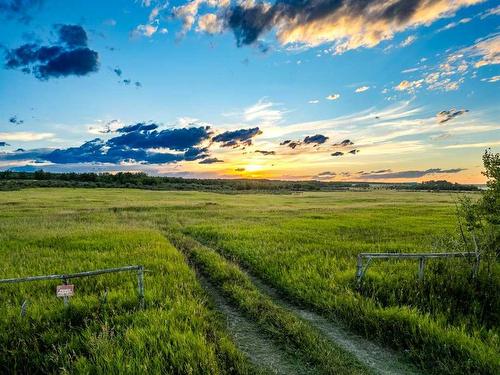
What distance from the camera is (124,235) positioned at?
22.8 metres

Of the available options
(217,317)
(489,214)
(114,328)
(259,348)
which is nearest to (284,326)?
(259,348)

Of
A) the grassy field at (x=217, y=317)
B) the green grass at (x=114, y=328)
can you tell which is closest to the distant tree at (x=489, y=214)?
the grassy field at (x=217, y=317)

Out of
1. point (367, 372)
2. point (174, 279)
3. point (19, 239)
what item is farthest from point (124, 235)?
point (367, 372)

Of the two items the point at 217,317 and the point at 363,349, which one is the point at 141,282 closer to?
the point at 217,317

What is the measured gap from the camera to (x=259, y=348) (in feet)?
26.9

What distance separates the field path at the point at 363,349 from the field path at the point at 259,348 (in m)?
1.47

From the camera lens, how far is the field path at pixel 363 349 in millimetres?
7523

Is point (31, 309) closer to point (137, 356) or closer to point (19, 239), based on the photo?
point (137, 356)

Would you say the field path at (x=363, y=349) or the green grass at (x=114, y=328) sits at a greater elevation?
the green grass at (x=114, y=328)

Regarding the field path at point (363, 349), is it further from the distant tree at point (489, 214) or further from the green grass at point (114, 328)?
the distant tree at point (489, 214)

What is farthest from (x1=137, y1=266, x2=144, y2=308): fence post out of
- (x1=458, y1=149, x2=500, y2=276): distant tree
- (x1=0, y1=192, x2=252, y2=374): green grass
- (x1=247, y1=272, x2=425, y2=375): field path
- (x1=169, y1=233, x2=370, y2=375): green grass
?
(x1=458, y1=149, x2=500, y2=276): distant tree

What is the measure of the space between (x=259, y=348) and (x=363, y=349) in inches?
101

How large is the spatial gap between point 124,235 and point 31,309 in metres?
13.2

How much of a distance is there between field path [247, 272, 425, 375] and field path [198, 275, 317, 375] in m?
1.47
